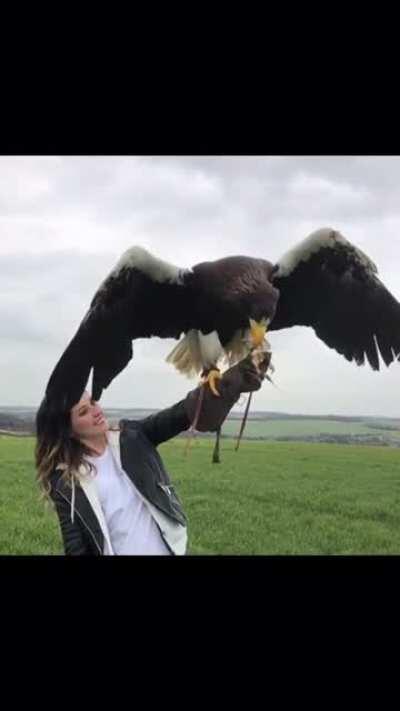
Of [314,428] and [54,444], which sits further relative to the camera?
[314,428]

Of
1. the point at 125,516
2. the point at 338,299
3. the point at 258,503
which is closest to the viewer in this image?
the point at 125,516

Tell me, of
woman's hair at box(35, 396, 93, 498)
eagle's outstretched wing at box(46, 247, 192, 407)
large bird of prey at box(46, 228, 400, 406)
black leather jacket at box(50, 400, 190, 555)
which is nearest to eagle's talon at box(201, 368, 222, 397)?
large bird of prey at box(46, 228, 400, 406)

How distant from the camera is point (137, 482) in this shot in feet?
12.3

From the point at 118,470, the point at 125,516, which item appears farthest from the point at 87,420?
the point at 125,516

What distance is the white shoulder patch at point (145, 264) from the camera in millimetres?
3730

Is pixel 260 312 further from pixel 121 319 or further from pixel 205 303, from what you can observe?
pixel 121 319

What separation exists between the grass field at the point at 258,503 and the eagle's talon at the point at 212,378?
9.6 inches

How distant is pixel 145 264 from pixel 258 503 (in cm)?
123

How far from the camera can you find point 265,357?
151 inches

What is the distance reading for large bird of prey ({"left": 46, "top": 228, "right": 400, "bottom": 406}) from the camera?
377 centimetres

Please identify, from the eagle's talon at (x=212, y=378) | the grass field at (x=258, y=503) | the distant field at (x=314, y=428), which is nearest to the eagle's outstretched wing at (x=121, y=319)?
the eagle's talon at (x=212, y=378)

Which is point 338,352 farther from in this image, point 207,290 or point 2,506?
point 2,506

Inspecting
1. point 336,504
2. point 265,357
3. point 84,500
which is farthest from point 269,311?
point 84,500

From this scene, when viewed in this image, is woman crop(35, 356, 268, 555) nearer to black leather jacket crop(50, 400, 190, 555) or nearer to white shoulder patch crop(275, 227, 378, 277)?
black leather jacket crop(50, 400, 190, 555)
